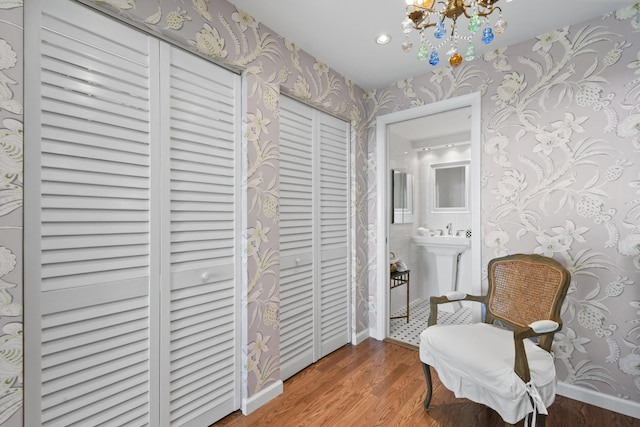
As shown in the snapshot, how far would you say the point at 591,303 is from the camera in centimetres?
187

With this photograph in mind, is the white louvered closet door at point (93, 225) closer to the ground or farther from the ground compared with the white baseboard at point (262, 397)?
farther from the ground

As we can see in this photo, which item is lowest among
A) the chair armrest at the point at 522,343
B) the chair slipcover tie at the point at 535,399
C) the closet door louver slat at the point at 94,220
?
the chair slipcover tie at the point at 535,399

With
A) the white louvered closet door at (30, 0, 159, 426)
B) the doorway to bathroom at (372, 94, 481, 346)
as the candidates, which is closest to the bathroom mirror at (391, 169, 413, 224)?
the doorway to bathroom at (372, 94, 481, 346)

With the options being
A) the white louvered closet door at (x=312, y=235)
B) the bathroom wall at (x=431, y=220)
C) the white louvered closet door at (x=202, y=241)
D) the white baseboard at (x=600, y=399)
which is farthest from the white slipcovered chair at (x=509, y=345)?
the bathroom wall at (x=431, y=220)

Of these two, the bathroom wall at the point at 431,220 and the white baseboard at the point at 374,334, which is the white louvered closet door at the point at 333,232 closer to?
the white baseboard at the point at 374,334

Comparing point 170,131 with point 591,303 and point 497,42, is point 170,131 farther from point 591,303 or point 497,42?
point 591,303

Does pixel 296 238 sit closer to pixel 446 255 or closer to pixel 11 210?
pixel 11 210

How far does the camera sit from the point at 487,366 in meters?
1.46

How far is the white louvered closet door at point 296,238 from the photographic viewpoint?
2156 millimetres

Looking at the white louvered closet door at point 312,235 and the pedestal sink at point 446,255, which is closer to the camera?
the white louvered closet door at point 312,235

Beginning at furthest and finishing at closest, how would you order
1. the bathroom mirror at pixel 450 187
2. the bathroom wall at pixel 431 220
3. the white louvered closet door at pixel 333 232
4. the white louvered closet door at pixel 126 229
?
the bathroom mirror at pixel 450 187 → the bathroom wall at pixel 431 220 → the white louvered closet door at pixel 333 232 → the white louvered closet door at pixel 126 229

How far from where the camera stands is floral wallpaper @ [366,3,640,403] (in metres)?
1.77

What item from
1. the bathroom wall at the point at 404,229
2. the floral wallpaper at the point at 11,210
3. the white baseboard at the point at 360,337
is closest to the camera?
the floral wallpaper at the point at 11,210

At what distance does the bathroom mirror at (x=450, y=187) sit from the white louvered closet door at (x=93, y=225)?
370 cm
